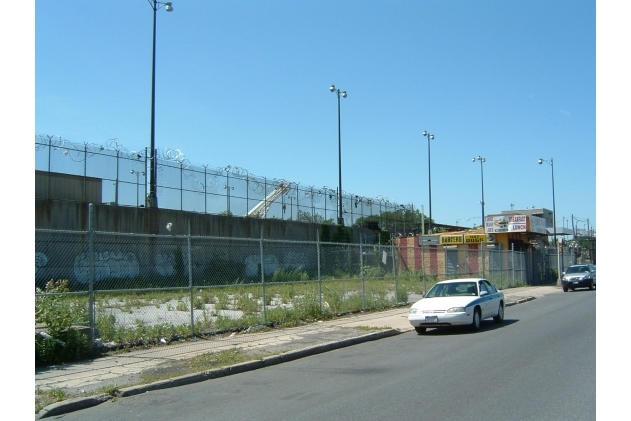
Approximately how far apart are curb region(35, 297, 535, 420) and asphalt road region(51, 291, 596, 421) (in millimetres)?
155

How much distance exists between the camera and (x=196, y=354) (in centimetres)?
1206

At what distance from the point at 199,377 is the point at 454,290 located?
29.0 ft

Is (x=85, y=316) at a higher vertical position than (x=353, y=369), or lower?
higher

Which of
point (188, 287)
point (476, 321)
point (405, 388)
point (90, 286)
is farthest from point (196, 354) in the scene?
point (476, 321)

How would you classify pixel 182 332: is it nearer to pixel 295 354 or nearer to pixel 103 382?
pixel 295 354

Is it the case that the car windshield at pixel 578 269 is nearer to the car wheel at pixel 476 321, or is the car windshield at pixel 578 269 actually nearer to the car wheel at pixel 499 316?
the car wheel at pixel 499 316

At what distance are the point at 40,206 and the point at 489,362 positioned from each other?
67.8ft

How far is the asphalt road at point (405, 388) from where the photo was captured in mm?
7344

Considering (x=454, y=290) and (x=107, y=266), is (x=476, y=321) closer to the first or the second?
(x=454, y=290)

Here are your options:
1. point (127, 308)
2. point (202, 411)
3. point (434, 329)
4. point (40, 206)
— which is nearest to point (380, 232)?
point (40, 206)

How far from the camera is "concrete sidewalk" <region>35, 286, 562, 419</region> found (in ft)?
30.0

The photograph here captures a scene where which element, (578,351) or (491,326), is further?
(491,326)

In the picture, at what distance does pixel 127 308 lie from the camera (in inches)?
576

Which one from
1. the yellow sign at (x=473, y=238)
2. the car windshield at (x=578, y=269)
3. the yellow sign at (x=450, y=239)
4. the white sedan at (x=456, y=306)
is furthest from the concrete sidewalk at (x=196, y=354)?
the yellow sign at (x=450, y=239)
